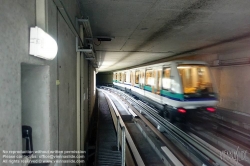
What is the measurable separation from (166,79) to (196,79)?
1154mm

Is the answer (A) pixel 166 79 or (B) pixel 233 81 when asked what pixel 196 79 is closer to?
(A) pixel 166 79

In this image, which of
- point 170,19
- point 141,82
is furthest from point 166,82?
point 141,82

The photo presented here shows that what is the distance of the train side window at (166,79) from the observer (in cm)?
683

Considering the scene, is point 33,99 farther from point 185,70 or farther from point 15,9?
point 185,70

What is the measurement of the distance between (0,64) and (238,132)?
779 cm

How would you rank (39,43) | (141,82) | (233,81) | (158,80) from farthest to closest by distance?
(141,82) → (233,81) → (158,80) → (39,43)

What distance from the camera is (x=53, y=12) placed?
1.80 metres

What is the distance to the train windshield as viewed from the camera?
21.0ft

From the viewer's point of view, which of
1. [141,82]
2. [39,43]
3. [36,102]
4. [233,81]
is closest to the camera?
[39,43]

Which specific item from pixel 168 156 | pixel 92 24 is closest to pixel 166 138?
pixel 168 156

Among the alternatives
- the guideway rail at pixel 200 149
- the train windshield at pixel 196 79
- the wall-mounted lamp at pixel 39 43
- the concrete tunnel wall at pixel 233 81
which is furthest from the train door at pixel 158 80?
the wall-mounted lamp at pixel 39 43

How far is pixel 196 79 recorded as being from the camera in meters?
6.54

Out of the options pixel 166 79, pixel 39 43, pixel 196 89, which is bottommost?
pixel 196 89

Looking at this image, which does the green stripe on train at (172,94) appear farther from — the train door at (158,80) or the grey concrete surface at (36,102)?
the grey concrete surface at (36,102)
